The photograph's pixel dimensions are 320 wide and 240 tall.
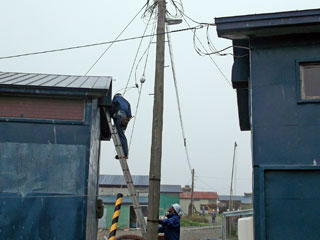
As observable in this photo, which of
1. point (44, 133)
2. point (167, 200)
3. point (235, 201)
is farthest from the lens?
point (235, 201)

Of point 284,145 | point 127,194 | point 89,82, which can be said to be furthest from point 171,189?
point 284,145

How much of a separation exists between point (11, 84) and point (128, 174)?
3470mm

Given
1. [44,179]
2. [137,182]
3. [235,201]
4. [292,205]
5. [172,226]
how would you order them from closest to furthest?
[292,205] → [44,179] → [172,226] → [137,182] → [235,201]

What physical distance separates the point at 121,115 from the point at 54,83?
86.6 inches

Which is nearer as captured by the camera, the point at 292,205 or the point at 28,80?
the point at 292,205

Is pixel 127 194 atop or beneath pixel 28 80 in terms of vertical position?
beneath

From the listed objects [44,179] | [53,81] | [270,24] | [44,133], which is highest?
[270,24]

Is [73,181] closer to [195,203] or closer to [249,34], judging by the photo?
[249,34]

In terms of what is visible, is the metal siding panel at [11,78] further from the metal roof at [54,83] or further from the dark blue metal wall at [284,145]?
the dark blue metal wall at [284,145]

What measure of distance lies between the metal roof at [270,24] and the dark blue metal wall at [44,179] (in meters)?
3.85

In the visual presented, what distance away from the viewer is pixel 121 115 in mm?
11523

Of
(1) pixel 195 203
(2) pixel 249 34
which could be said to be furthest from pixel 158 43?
(1) pixel 195 203

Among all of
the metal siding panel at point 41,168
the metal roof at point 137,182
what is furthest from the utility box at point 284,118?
the metal roof at point 137,182

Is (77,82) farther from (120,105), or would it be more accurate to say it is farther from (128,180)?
(128,180)
